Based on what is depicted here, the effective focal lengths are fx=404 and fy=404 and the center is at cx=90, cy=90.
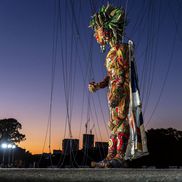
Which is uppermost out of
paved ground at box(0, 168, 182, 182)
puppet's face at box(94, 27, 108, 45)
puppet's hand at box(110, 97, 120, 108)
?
puppet's face at box(94, 27, 108, 45)

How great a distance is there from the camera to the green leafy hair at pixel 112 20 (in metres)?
8.64

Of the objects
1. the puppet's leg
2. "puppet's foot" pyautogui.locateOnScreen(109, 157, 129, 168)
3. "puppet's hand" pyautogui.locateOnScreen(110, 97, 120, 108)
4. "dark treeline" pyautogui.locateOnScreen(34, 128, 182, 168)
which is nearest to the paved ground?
"puppet's foot" pyautogui.locateOnScreen(109, 157, 129, 168)

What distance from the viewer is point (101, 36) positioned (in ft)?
28.7

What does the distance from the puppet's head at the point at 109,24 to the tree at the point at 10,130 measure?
2446 inches

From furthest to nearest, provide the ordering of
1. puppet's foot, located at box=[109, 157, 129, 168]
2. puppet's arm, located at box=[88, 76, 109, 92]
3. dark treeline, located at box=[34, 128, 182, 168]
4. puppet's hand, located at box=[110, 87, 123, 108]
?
dark treeline, located at box=[34, 128, 182, 168] < puppet's arm, located at box=[88, 76, 109, 92] < puppet's hand, located at box=[110, 87, 123, 108] < puppet's foot, located at box=[109, 157, 129, 168]

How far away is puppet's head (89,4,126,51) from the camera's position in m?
8.65

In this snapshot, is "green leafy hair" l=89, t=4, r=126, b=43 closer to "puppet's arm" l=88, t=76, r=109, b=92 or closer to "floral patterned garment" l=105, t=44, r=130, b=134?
"floral patterned garment" l=105, t=44, r=130, b=134

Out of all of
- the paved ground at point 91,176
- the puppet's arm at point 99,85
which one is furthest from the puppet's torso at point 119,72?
the paved ground at point 91,176

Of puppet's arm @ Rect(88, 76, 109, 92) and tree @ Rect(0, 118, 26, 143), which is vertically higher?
tree @ Rect(0, 118, 26, 143)

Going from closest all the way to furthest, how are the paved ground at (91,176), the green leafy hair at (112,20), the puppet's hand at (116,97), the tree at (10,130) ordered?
the paved ground at (91,176) < the puppet's hand at (116,97) < the green leafy hair at (112,20) < the tree at (10,130)

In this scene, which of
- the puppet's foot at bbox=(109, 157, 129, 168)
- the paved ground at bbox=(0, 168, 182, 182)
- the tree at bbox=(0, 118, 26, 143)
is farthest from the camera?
the tree at bbox=(0, 118, 26, 143)

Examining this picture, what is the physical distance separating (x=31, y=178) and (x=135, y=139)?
4.06 meters

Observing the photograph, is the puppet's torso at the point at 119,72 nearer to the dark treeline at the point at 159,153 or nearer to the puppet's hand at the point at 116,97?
the puppet's hand at the point at 116,97

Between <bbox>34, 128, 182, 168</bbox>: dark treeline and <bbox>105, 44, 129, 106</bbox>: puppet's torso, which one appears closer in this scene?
<bbox>105, 44, 129, 106</bbox>: puppet's torso
